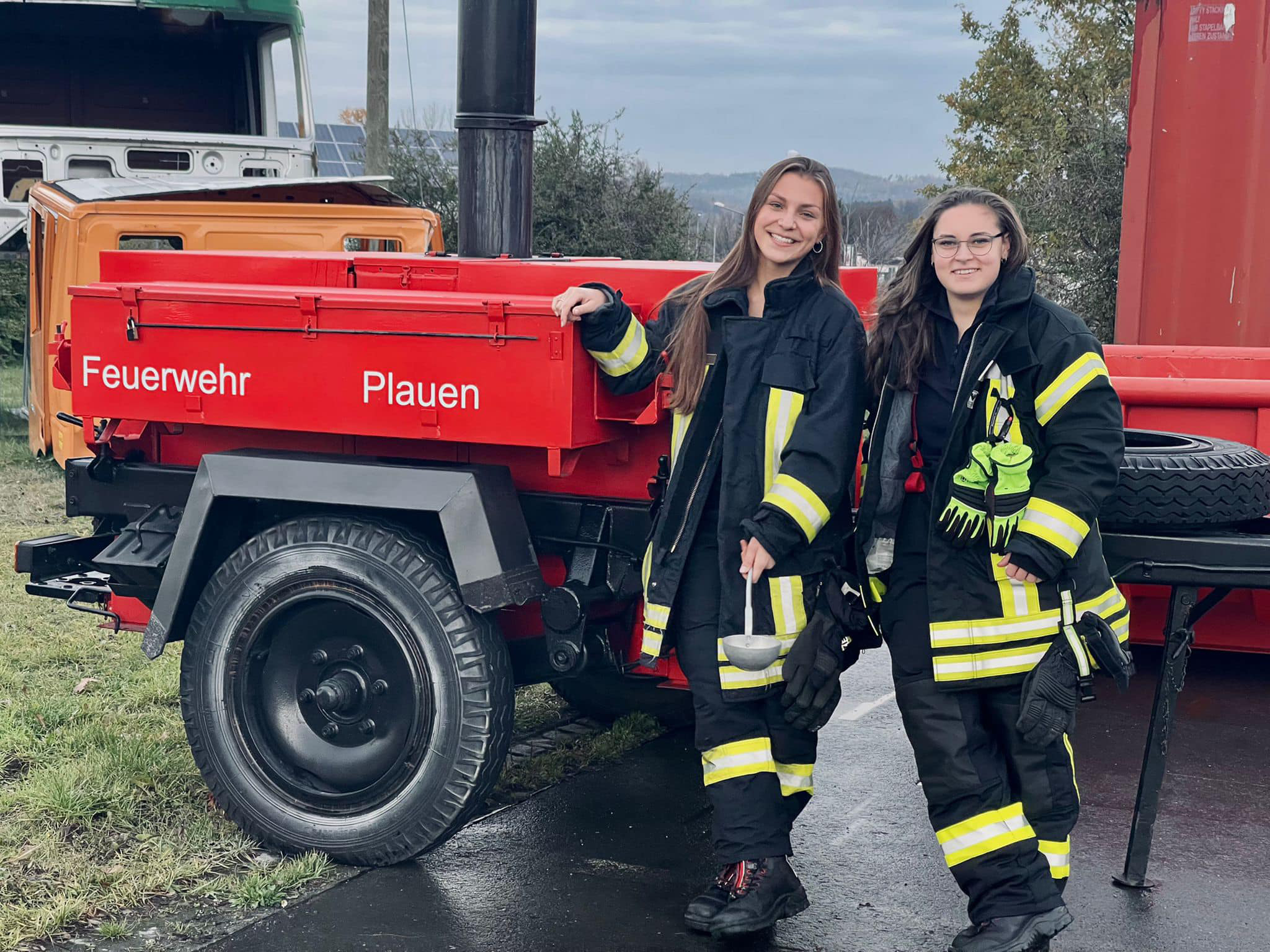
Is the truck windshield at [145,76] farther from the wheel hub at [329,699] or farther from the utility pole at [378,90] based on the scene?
the wheel hub at [329,699]

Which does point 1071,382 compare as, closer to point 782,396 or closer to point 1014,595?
point 1014,595

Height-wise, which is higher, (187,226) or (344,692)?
(187,226)

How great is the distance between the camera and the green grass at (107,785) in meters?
3.64

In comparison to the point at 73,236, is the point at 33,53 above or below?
above

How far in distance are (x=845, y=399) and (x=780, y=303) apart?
11.8 inches

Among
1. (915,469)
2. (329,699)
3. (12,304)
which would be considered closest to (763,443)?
(915,469)

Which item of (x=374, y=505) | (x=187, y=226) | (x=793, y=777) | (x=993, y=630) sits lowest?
(x=793, y=777)

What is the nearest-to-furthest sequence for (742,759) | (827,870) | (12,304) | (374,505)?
(742,759) < (374,505) < (827,870) < (12,304)

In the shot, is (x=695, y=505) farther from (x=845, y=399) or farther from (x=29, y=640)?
(x=29, y=640)

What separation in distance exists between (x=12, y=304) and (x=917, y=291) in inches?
490

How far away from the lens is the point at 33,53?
1140 cm

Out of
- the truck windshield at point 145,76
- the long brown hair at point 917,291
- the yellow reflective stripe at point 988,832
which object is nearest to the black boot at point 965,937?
the yellow reflective stripe at point 988,832

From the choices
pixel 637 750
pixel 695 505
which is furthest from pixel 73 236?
pixel 695 505

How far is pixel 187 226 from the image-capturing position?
7.46 meters
